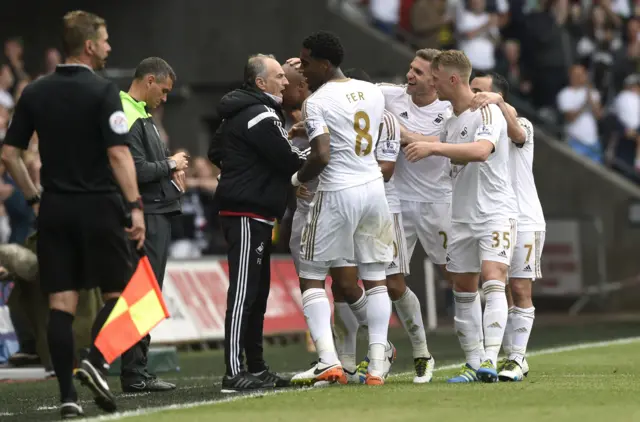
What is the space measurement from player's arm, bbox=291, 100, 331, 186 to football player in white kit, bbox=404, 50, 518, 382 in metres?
0.86

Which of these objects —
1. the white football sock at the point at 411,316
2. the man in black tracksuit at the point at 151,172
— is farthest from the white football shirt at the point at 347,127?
the man in black tracksuit at the point at 151,172

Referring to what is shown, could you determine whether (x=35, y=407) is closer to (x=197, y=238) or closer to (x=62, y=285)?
(x=62, y=285)

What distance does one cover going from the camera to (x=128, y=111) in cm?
1106

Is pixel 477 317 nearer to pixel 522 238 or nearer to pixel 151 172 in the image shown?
pixel 522 238

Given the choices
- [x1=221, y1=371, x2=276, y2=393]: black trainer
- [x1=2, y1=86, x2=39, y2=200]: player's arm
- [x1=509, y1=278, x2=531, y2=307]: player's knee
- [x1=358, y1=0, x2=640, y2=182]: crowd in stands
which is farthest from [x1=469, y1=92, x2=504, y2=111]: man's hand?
[x1=358, y1=0, x2=640, y2=182]: crowd in stands

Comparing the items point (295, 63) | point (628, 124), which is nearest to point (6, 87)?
point (295, 63)

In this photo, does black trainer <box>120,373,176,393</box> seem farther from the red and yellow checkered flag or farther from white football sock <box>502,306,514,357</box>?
white football sock <box>502,306,514,357</box>

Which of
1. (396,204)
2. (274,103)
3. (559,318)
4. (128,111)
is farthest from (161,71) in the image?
(559,318)

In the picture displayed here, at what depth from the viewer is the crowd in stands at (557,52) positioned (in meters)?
23.2

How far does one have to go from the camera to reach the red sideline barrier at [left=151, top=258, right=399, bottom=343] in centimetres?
1627

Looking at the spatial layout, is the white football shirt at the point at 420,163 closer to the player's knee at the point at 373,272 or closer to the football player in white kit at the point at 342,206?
the football player in white kit at the point at 342,206

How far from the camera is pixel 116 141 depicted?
8.62m

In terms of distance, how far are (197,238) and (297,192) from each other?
355 inches

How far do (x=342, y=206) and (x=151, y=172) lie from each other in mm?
1687
